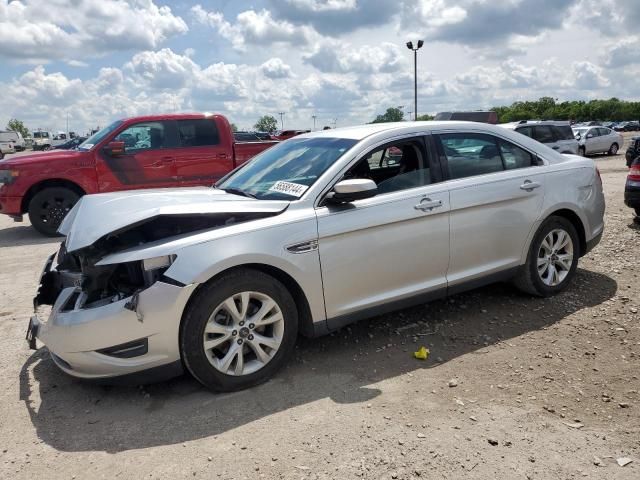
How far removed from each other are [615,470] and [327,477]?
137 cm

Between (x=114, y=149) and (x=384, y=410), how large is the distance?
7388 millimetres

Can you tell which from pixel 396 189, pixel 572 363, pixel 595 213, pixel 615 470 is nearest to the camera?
pixel 615 470

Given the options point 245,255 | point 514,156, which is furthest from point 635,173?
point 245,255

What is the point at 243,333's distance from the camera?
10.8 feet

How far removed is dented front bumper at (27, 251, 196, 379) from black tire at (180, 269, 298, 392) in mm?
70

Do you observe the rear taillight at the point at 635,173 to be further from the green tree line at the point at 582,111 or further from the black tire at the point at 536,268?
the green tree line at the point at 582,111

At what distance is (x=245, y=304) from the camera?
3.29 metres

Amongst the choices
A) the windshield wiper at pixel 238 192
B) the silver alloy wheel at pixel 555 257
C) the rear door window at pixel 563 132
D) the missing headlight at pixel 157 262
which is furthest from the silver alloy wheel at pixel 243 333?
the rear door window at pixel 563 132

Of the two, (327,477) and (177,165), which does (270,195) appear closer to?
(327,477)

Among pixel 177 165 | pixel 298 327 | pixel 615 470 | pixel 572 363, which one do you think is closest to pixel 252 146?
pixel 177 165

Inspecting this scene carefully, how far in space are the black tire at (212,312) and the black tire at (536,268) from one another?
7.49 feet

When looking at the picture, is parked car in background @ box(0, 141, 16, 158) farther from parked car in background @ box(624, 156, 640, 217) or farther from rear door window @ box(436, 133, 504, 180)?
rear door window @ box(436, 133, 504, 180)

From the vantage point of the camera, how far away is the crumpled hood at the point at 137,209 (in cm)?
326

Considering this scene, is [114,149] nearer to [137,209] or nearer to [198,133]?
[198,133]
